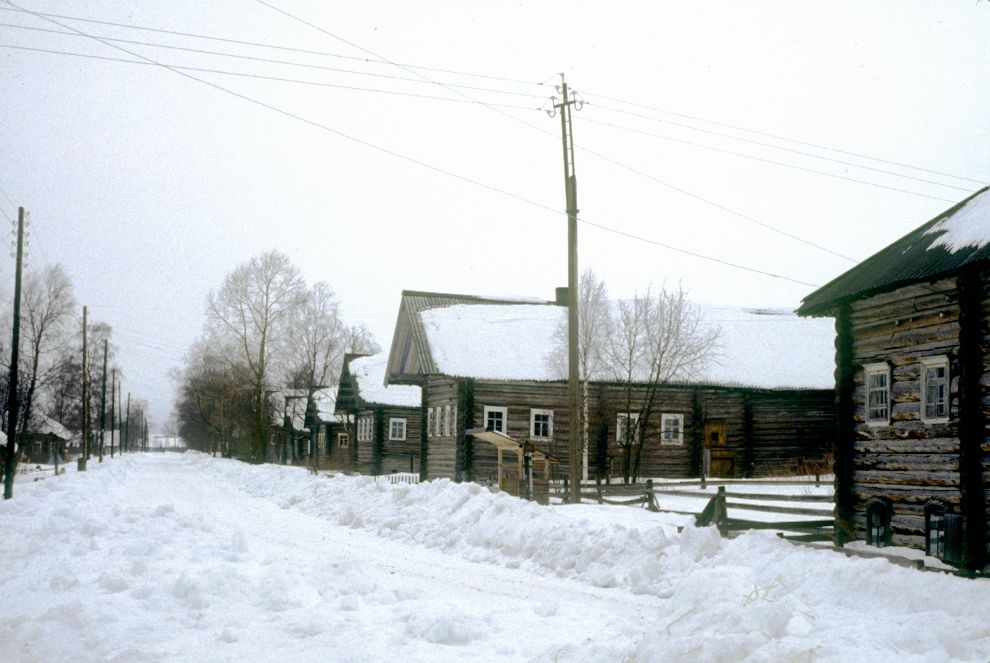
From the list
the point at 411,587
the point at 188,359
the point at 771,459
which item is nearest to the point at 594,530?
the point at 411,587

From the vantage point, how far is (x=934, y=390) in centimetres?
1439

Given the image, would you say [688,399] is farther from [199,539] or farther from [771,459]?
[199,539]

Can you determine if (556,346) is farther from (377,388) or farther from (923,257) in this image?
(923,257)

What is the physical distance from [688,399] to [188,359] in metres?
60.1

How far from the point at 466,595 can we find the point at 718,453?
26.0 metres

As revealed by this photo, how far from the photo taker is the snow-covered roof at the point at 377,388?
44.3 meters

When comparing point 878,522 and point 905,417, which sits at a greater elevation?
point 905,417

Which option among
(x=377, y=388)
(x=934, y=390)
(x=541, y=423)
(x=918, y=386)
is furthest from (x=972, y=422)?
(x=377, y=388)

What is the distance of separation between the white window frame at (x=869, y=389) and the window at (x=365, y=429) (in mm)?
34258

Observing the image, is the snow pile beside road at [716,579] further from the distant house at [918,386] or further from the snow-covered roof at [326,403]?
the snow-covered roof at [326,403]

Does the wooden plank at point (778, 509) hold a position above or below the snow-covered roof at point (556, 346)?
below

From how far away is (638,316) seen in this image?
116ft

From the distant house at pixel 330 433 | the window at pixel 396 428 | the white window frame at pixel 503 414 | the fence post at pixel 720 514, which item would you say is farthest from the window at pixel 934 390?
the distant house at pixel 330 433

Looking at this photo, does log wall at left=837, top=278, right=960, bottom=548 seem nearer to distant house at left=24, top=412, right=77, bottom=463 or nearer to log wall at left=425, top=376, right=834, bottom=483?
log wall at left=425, top=376, right=834, bottom=483
